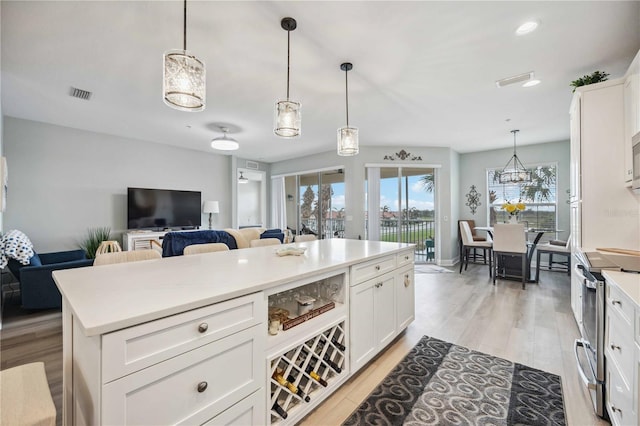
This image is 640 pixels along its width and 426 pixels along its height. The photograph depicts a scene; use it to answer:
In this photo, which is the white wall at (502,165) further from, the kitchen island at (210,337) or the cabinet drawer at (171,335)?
the cabinet drawer at (171,335)

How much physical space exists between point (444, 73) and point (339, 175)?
3973 mm

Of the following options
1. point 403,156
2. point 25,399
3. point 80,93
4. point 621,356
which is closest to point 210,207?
point 80,93

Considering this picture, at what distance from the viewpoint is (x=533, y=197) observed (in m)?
6.20

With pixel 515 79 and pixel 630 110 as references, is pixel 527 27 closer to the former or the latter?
pixel 515 79

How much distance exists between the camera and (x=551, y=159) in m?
5.87

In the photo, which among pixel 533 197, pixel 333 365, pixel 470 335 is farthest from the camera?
pixel 533 197

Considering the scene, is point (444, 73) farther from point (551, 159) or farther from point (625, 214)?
point (551, 159)

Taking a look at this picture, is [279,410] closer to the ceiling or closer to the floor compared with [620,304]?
closer to the floor

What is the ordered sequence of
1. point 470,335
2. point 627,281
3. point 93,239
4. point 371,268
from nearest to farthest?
point 627,281
point 371,268
point 470,335
point 93,239

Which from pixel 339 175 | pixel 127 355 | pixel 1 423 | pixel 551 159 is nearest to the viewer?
pixel 1 423

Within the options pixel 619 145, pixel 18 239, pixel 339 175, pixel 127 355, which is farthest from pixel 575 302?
pixel 18 239

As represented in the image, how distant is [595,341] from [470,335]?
109 centimetres

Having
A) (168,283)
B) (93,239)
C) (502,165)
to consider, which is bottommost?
(93,239)

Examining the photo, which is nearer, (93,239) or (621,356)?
(621,356)
